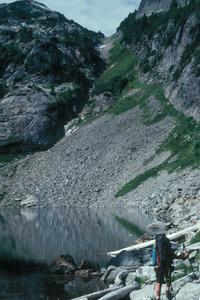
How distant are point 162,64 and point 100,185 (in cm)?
4570

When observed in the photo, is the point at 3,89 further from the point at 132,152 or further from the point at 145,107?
the point at 132,152

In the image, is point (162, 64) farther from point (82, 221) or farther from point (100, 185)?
point (82, 221)

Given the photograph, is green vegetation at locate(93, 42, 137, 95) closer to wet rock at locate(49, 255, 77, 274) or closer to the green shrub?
the green shrub

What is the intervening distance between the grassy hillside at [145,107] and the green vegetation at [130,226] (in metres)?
15.2

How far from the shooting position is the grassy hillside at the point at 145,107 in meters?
72.9

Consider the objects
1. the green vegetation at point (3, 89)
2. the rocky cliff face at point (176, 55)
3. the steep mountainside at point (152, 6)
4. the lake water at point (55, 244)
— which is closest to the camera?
the lake water at point (55, 244)

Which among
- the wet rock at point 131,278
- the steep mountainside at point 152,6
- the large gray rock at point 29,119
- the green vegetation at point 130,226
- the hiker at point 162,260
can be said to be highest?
the steep mountainside at point 152,6

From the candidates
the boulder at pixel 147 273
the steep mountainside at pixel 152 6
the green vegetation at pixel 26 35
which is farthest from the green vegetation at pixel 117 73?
the boulder at pixel 147 273

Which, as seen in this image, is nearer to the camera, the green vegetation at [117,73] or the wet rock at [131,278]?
the wet rock at [131,278]

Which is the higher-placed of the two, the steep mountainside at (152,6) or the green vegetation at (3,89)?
the steep mountainside at (152,6)

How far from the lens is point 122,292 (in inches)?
880

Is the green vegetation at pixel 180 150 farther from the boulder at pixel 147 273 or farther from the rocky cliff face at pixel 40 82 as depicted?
the rocky cliff face at pixel 40 82

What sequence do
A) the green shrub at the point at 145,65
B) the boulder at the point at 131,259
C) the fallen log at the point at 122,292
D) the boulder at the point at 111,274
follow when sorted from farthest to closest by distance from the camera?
the green shrub at the point at 145,65
the boulder at the point at 131,259
the boulder at the point at 111,274
the fallen log at the point at 122,292

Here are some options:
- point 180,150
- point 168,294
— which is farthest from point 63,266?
point 180,150
